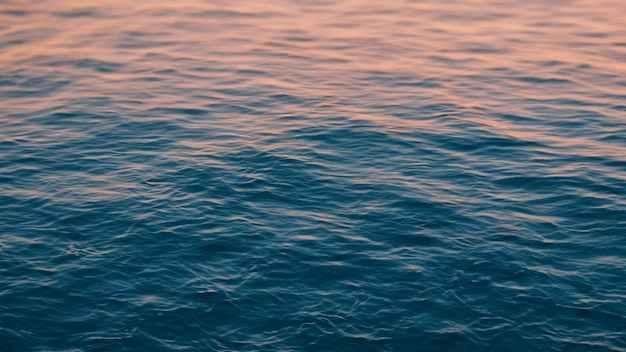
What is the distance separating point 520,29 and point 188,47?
66.6 ft

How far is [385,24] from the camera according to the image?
5456cm

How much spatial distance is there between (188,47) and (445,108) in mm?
16735

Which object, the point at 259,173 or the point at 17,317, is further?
the point at 259,173

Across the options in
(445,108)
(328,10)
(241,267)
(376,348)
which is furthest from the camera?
(328,10)

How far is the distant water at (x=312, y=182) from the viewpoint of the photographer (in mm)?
25453

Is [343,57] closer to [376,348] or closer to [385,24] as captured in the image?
[385,24]

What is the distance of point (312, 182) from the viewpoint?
113 ft

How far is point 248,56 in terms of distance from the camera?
48.7 meters

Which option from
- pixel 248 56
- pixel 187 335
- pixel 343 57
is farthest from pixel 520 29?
pixel 187 335

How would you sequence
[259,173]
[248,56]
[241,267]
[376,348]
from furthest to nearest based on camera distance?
1. [248,56]
2. [259,173]
3. [241,267]
4. [376,348]

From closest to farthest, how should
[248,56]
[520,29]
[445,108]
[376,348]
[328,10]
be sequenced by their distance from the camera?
[376,348], [445,108], [248,56], [520,29], [328,10]

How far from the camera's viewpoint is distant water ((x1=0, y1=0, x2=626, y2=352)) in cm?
2545

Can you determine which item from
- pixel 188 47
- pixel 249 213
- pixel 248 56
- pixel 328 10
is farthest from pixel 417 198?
pixel 328 10

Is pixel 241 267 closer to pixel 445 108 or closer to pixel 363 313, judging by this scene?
pixel 363 313
